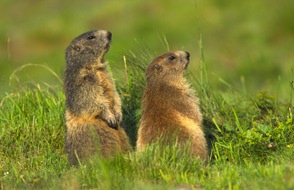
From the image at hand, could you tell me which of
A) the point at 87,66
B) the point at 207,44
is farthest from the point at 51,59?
the point at 87,66

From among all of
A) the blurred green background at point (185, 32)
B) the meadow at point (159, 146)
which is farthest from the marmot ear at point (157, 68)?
the blurred green background at point (185, 32)

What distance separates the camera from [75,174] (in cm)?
588

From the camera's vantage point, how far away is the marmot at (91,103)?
6742 mm

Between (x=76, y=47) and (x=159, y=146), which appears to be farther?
(x=76, y=47)

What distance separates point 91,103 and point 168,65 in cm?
95

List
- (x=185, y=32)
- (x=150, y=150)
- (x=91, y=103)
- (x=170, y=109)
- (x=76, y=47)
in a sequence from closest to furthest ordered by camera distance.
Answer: (x=150, y=150)
(x=170, y=109)
(x=91, y=103)
(x=76, y=47)
(x=185, y=32)

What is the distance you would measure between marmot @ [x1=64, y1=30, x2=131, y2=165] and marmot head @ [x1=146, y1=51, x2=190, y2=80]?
1.64 feet

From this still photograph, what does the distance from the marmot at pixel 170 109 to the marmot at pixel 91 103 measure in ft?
1.16

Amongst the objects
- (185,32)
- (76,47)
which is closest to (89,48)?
(76,47)

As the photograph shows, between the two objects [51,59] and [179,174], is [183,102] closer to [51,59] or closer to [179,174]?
[179,174]

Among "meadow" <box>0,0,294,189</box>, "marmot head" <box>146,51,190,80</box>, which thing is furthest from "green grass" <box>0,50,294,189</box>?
"marmot head" <box>146,51,190,80</box>

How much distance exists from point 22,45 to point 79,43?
12334mm

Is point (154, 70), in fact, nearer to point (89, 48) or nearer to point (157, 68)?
point (157, 68)

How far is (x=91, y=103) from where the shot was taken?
6875 mm
